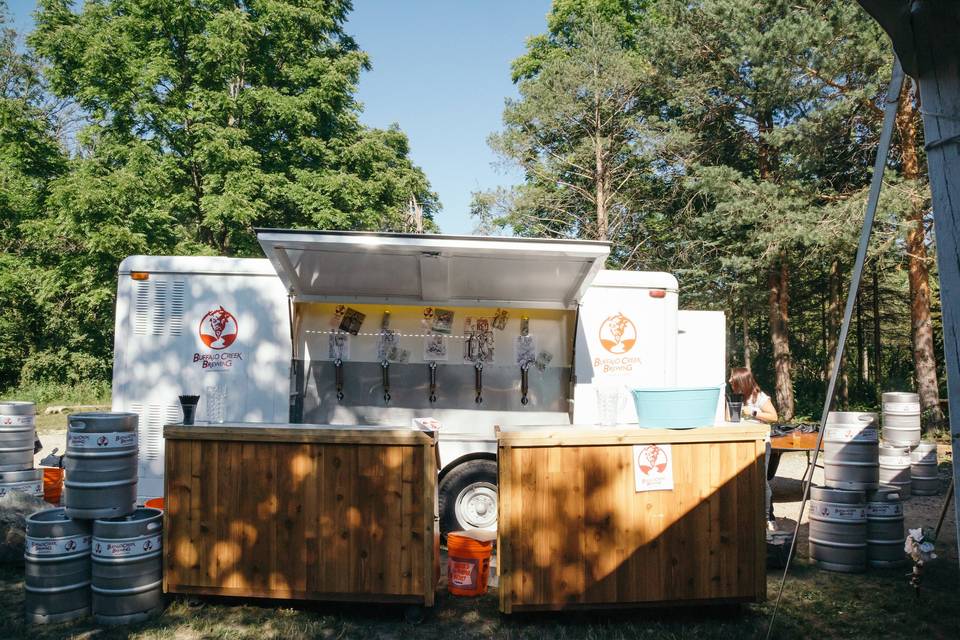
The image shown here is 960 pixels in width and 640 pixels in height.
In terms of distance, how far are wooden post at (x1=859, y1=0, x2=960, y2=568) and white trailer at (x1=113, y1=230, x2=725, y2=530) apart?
335cm

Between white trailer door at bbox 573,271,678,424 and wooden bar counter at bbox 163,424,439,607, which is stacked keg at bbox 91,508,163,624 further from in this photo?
white trailer door at bbox 573,271,678,424

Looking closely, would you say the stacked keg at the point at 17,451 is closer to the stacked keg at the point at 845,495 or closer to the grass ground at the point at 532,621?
the grass ground at the point at 532,621

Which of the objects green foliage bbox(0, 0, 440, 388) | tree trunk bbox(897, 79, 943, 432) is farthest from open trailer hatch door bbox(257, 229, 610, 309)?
tree trunk bbox(897, 79, 943, 432)

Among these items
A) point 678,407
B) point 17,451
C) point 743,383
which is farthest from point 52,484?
point 743,383

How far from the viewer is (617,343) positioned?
7.14 m

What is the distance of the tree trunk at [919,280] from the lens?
49.0ft

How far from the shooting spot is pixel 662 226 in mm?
21750

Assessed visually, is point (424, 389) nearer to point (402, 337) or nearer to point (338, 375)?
point (402, 337)

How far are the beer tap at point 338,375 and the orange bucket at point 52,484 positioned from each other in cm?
303

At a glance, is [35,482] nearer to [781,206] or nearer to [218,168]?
[218,168]

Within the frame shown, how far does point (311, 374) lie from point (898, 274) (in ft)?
63.6

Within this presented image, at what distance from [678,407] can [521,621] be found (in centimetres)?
181

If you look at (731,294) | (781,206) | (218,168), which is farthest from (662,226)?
(218,168)

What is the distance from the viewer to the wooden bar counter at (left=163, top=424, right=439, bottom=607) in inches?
183
